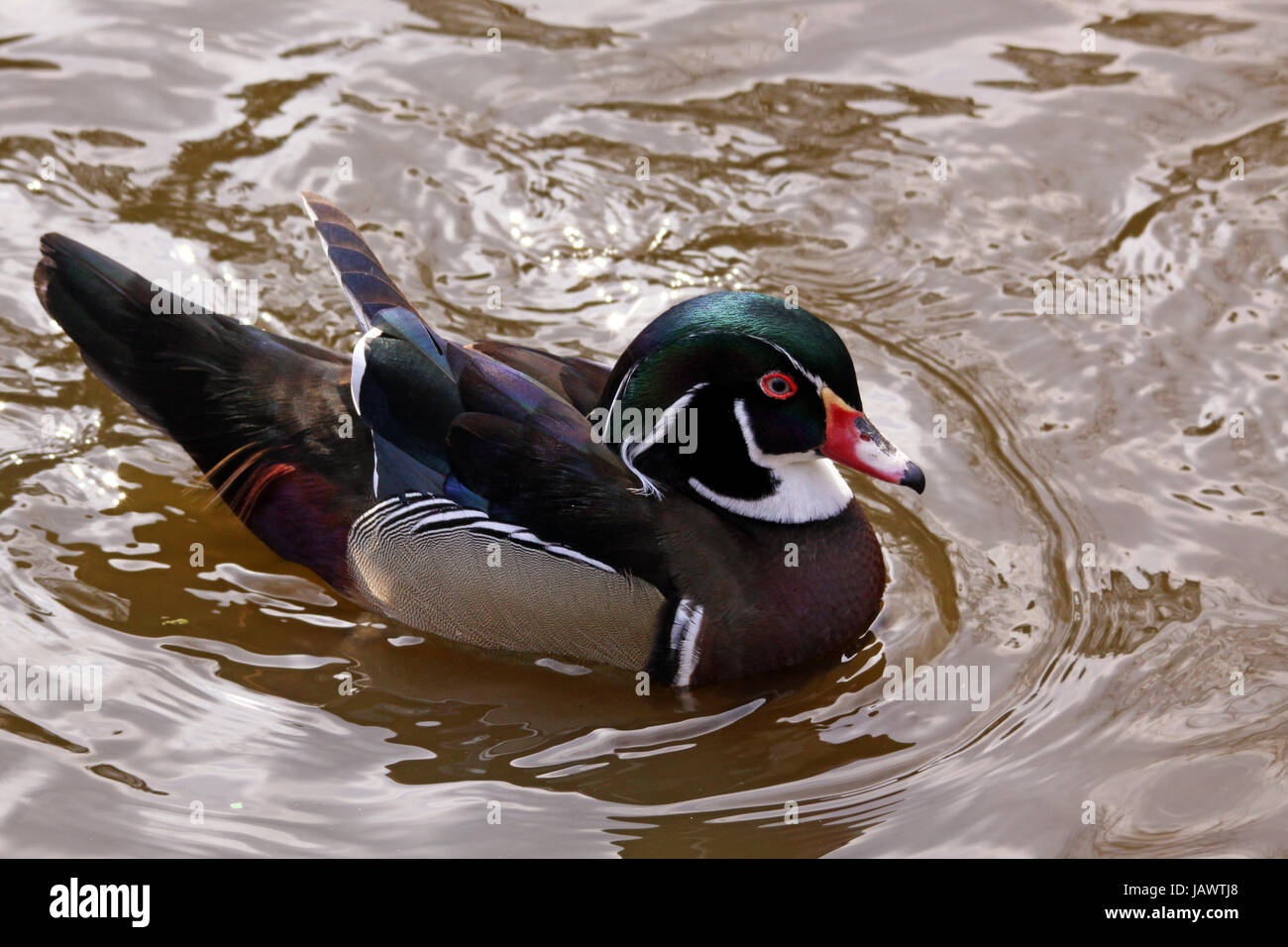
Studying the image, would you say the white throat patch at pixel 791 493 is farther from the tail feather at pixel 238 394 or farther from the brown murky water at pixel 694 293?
the tail feather at pixel 238 394

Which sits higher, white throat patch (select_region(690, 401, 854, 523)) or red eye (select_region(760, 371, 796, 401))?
red eye (select_region(760, 371, 796, 401))

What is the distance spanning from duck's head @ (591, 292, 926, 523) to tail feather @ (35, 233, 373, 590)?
106 centimetres

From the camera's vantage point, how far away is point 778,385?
5.53 metres

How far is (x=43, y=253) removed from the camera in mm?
6117

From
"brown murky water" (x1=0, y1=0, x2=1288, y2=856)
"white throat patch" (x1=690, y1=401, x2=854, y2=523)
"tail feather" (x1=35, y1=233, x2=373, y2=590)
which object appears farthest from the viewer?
"tail feather" (x1=35, y1=233, x2=373, y2=590)

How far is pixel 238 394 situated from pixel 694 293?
2.45 metres

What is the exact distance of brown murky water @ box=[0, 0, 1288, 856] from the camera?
5.28m

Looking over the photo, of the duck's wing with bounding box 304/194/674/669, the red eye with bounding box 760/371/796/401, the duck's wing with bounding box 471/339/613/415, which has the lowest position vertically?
the duck's wing with bounding box 304/194/674/669

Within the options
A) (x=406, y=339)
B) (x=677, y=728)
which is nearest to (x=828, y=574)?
(x=677, y=728)

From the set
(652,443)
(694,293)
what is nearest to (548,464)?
(652,443)

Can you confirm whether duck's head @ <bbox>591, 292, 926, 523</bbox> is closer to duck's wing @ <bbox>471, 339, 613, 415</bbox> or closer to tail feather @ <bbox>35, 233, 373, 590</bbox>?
duck's wing @ <bbox>471, 339, 613, 415</bbox>

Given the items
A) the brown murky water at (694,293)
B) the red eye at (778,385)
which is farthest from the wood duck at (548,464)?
the brown murky water at (694,293)

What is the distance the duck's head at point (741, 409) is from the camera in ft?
18.0

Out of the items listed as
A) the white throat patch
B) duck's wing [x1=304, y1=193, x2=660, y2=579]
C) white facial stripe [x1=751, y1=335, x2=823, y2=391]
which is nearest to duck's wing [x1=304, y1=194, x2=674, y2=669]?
duck's wing [x1=304, y1=193, x2=660, y2=579]
